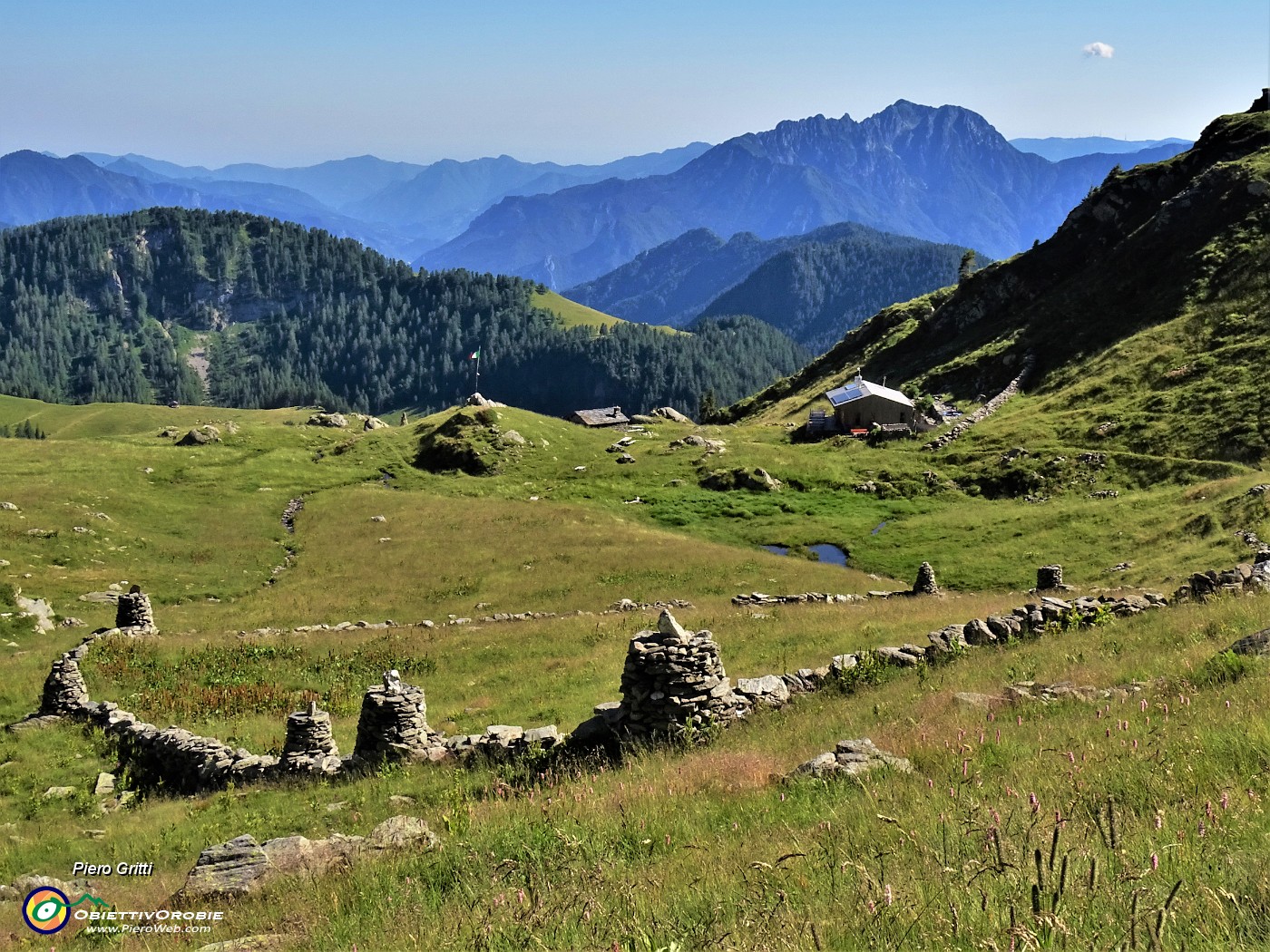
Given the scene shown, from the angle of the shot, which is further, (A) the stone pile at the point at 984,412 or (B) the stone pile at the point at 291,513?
(A) the stone pile at the point at 984,412

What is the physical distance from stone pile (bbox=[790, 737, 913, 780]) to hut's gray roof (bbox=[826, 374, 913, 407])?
79.7 meters

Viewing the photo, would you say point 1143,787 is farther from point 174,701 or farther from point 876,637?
point 174,701

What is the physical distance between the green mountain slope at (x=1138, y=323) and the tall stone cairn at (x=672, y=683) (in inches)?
2166

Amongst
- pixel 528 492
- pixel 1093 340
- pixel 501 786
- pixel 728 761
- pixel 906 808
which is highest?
pixel 1093 340

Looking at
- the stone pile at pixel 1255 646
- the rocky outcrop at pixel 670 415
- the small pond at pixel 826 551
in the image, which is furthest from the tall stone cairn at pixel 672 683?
the rocky outcrop at pixel 670 415

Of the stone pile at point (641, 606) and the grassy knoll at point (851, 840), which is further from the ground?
the grassy knoll at point (851, 840)

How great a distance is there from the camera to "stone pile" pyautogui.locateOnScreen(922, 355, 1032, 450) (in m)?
76.3

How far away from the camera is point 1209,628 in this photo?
1548 centimetres

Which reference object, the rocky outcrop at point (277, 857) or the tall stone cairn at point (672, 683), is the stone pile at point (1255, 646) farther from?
the rocky outcrop at point (277, 857)

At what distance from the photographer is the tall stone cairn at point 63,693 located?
23453 mm

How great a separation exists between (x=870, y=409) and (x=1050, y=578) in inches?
2052

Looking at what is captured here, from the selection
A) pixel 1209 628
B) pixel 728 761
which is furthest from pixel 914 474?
pixel 728 761

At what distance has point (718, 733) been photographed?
14461mm

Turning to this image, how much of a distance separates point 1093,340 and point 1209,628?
79.9 metres
